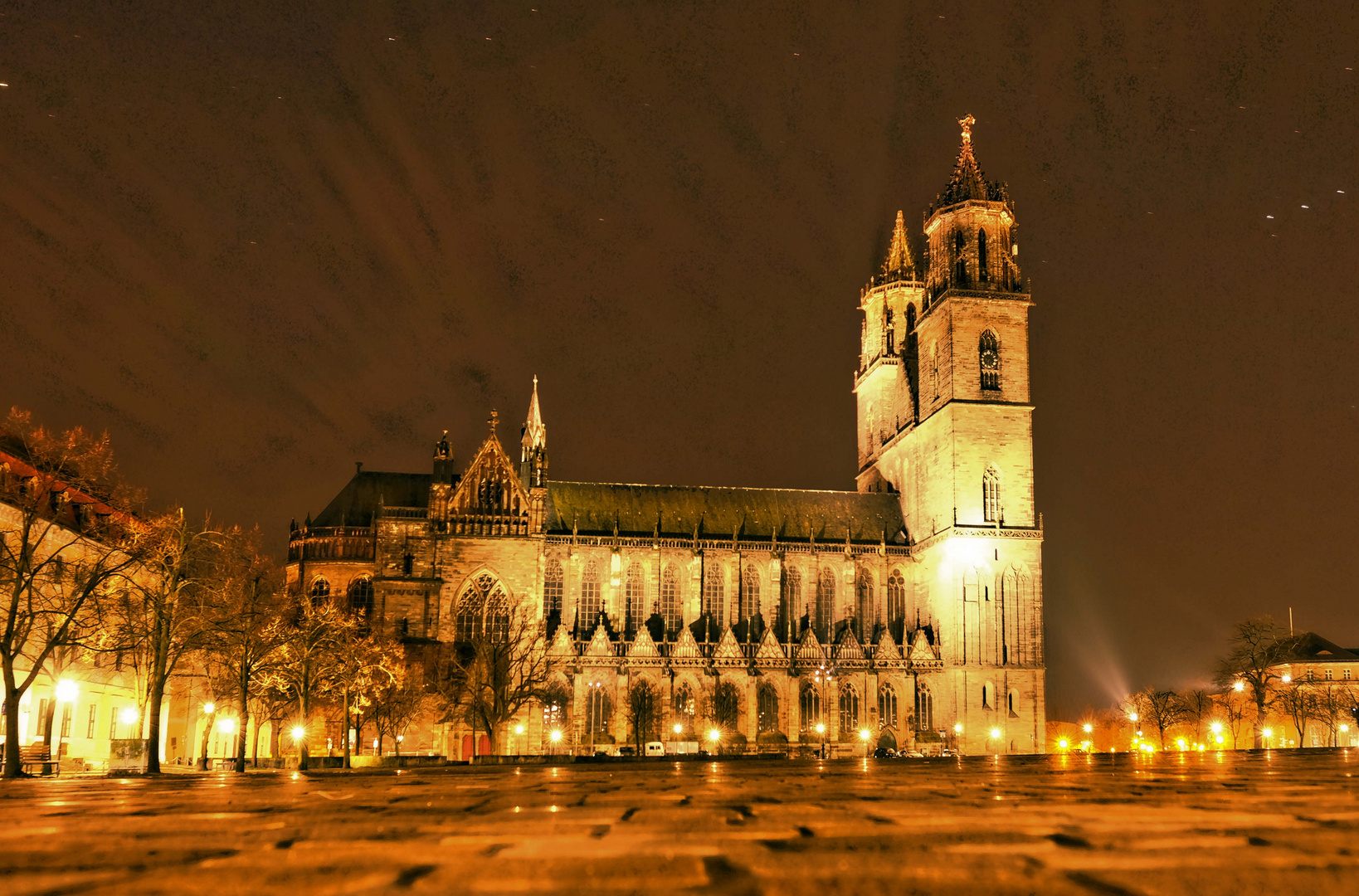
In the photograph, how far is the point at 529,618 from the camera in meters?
86.9

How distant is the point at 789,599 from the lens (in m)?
95.9

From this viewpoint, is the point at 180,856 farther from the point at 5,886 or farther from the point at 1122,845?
the point at 1122,845

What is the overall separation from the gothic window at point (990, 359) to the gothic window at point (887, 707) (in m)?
23.7

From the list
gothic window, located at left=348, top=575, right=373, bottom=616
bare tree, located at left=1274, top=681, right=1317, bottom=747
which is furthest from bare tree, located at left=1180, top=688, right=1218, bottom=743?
gothic window, located at left=348, top=575, right=373, bottom=616

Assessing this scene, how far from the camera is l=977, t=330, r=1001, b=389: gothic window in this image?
94.2 meters

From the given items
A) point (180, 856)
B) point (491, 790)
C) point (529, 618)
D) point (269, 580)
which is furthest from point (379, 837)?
point (529, 618)

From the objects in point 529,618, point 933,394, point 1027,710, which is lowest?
point 1027,710

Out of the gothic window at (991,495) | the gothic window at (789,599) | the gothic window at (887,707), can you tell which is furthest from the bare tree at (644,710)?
the gothic window at (991,495)

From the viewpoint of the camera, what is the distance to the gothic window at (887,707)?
3556 inches

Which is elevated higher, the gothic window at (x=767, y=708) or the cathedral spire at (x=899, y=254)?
the cathedral spire at (x=899, y=254)

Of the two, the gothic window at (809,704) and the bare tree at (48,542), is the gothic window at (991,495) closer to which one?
the gothic window at (809,704)

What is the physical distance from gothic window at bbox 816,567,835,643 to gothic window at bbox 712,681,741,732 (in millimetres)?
9550

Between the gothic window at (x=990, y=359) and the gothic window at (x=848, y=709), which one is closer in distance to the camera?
the gothic window at (x=848, y=709)

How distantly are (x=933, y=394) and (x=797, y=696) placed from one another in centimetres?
2589
